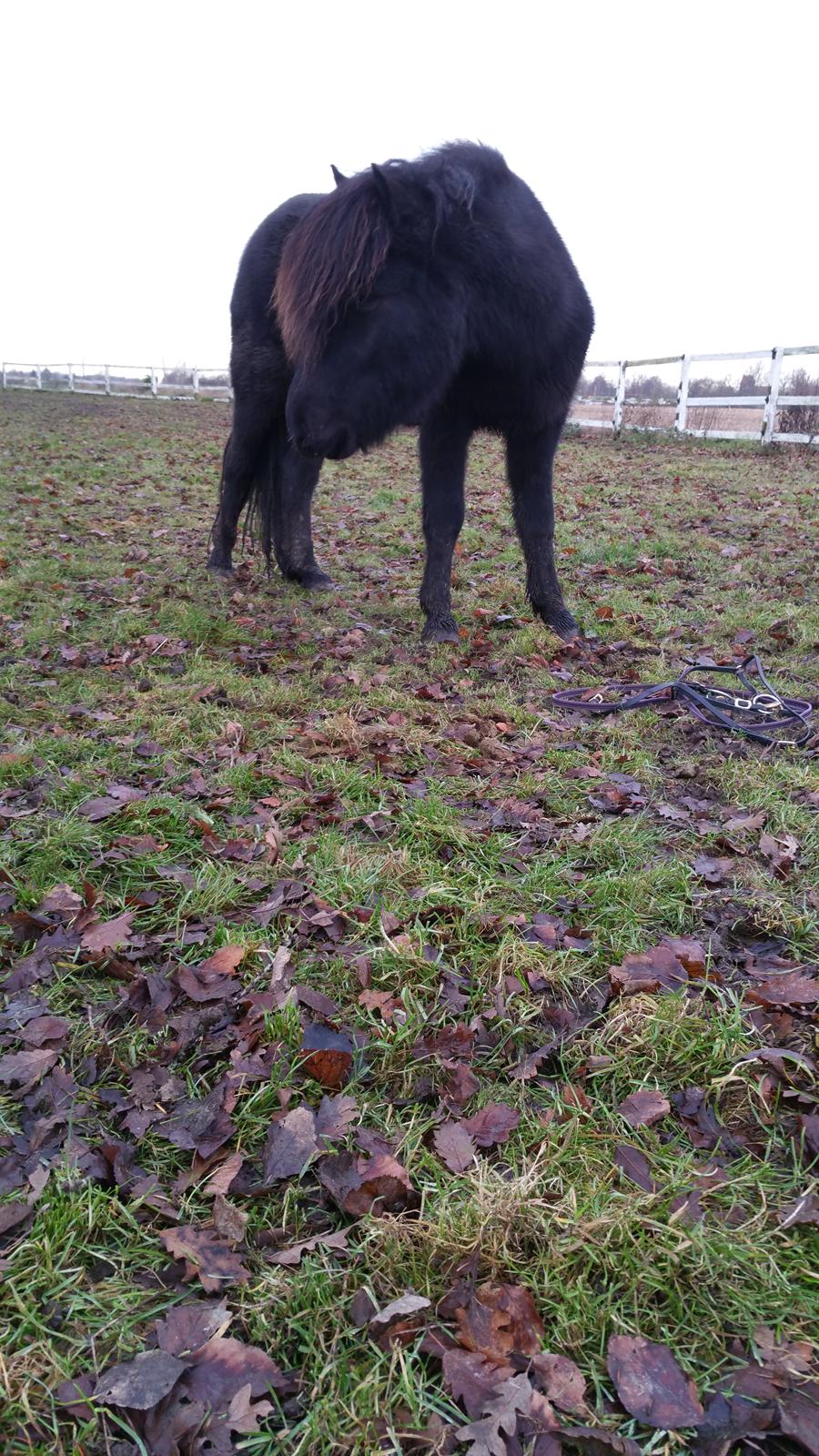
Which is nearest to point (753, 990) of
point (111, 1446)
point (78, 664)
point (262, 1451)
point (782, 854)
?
point (782, 854)

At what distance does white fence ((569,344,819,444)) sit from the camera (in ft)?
42.7

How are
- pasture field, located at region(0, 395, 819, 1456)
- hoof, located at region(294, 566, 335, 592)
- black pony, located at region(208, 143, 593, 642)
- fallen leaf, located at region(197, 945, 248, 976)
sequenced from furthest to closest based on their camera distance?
hoof, located at region(294, 566, 335, 592), black pony, located at region(208, 143, 593, 642), fallen leaf, located at region(197, 945, 248, 976), pasture field, located at region(0, 395, 819, 1456)

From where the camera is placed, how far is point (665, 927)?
6.98 ft

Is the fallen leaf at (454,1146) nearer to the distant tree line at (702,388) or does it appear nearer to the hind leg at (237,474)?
the hind leg at (237,474)

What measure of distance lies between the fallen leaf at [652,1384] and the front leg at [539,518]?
3.58 metres

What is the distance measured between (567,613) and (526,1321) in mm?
3854

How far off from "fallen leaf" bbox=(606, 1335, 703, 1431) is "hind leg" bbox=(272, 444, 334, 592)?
197 inches

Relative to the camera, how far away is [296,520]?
18.5ft

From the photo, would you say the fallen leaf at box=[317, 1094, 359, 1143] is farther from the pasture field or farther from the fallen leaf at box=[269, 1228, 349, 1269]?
the fallen leaf at box=[269, 1228, 349, 1269]

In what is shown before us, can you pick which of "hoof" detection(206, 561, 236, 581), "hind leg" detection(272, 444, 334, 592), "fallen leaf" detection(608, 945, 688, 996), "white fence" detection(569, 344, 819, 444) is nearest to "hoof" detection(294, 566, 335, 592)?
"hind leg" detection(272, 444, 334, 592)

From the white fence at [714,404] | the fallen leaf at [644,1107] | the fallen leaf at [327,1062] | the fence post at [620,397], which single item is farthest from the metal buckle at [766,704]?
the fence post at [620,397]

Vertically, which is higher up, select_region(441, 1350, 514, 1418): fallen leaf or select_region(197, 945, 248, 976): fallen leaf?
select_region(197, 945, 248, 976): fallen leaf

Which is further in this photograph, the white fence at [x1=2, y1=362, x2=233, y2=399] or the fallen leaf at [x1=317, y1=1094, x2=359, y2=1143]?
the white fence at [x1=2, y1=362, x2=233, y2=399]

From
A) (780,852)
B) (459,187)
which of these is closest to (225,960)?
(780,852)
